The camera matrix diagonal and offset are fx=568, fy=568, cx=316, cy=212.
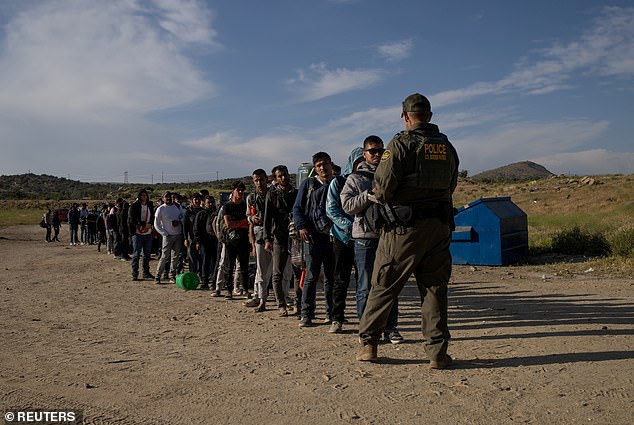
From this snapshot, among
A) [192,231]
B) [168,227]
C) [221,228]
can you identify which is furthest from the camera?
[168,227]

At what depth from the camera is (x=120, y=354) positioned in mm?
6027

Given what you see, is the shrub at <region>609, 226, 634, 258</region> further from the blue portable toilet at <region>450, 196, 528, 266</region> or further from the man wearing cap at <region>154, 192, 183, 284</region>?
the man wearing cap at <region>154, 192, 183, 284</region>

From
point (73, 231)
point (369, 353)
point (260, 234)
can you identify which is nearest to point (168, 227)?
point (260, 234)

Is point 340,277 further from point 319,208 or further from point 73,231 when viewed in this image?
point 73,231

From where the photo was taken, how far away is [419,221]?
5.00 meters

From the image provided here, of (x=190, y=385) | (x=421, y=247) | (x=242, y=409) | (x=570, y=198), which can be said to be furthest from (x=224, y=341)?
(x=570, y=198)

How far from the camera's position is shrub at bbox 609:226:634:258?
1316 cm

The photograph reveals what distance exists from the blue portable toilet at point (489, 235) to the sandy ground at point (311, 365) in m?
4.14

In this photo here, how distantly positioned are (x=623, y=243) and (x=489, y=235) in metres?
3.07

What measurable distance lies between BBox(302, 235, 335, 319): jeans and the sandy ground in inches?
15.7

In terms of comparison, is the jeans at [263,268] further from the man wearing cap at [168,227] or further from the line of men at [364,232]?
the man wearing cap at [168,227]

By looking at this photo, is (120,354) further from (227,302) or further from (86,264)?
(86,264)

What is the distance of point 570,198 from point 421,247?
29614 mm

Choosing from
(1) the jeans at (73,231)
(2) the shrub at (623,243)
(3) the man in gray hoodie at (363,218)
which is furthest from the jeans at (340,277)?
(1) the jeans at (73,231)
